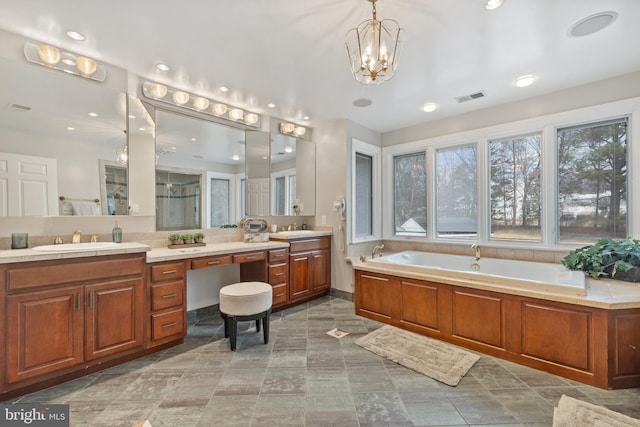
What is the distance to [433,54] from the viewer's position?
2426mm

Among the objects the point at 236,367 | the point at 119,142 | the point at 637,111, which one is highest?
the point at 637,111

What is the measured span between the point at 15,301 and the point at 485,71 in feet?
13.7

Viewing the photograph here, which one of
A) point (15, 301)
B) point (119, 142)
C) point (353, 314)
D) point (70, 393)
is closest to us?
point (15, 301)

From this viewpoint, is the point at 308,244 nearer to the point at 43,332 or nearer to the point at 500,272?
Result: the point at 500,272

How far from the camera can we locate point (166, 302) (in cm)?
249

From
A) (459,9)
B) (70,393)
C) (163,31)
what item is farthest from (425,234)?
(70,393)

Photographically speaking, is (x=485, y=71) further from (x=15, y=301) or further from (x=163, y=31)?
(x=15, y=301)

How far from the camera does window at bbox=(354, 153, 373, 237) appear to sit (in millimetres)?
4340

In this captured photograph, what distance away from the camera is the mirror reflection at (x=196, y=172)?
3.01 m

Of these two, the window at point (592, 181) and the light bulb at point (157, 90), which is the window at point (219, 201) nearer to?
the light bulb at point (157, 90)

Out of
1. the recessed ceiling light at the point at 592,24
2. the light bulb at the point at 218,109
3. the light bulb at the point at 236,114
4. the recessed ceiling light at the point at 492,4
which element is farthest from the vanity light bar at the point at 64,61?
the recessed ceiling light at the point at 592,24

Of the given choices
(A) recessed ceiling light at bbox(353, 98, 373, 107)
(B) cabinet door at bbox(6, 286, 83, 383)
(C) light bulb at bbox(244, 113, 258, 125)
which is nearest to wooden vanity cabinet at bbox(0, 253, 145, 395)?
(B) cabinet door at bbox(6, 286, 83, 383)

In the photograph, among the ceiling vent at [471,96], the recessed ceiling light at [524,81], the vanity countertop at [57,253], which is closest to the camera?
the vanity countertop at [57,253]

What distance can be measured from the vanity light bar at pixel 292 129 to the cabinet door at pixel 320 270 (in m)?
1.81
